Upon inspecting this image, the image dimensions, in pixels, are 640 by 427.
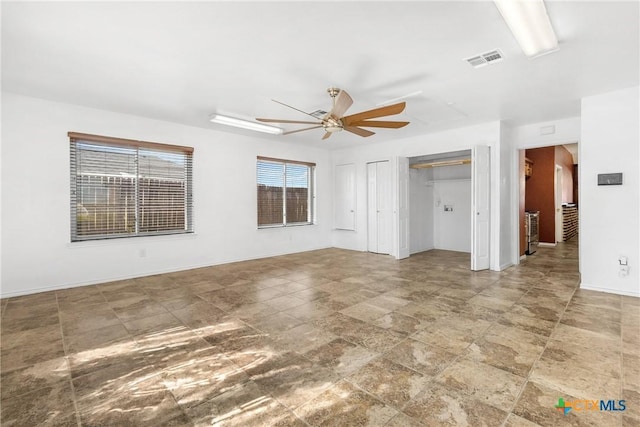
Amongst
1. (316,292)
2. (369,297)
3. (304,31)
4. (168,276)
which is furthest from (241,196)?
(304,31)

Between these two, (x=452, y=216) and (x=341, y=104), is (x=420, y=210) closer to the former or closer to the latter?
(x=452, y=216)

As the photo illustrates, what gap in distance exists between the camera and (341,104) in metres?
3.21

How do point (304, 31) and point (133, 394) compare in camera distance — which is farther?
point (304, 31)

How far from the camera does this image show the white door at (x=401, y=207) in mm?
6238

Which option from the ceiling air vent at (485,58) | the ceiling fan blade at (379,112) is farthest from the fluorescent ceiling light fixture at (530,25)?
the ceiling fan blade at (379,112)

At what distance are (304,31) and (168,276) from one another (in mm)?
4419

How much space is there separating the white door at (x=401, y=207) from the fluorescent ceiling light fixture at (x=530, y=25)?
11.9 feet

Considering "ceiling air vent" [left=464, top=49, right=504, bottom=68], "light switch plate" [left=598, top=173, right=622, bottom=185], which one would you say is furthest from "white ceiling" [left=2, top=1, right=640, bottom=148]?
"light switch plate" [left=598, top=173, right=622, bottom=185]

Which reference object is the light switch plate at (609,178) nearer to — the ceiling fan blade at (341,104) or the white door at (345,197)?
the ceiling fan blade at (341,104)

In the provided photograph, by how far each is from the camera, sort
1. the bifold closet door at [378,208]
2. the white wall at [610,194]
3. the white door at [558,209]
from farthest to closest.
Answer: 1. the white door at [558,209]
2. the bifold closet door at [378,208]
3. the white wall at [610,194]

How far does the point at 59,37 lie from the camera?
257 cm

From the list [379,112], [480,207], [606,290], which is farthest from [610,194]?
[379,112]

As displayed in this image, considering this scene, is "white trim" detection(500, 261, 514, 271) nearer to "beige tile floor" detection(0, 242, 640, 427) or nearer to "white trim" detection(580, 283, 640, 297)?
"beige tile floor" detection(0, 242, 640, 427)

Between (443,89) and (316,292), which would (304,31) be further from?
(316,292)
